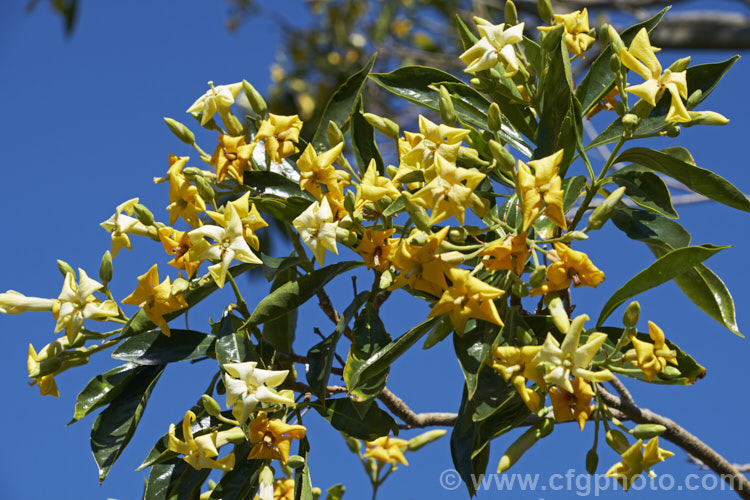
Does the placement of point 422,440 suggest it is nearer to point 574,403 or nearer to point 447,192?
point 574,403

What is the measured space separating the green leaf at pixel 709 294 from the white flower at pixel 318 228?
0.68 m

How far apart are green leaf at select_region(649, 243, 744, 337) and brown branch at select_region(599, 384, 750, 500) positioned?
1.00 ft

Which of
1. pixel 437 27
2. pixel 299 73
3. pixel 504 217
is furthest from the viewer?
pixel 299 73

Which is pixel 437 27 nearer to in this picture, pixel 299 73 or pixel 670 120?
pixel 299 73

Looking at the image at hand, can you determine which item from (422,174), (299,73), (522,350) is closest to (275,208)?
(422,174)

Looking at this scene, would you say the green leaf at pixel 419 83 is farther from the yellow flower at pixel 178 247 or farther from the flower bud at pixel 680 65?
the yellow flower at pixel 178 247

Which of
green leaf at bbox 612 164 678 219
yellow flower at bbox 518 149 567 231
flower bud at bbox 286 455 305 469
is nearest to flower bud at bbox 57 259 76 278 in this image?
flower bud at bbox 286 455 305 469

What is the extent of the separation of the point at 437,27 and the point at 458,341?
5602 millimetres

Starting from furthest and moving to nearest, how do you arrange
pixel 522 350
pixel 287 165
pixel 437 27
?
pixel 437 27 → pixel 287 165 → pixel 522 350

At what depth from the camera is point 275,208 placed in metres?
1.66

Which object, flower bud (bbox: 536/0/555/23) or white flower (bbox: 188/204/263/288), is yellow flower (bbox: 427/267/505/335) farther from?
flower bud (bbox: 536/0/555/23)

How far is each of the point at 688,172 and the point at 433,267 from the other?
569 mm

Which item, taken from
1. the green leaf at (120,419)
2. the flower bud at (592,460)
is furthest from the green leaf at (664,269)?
the green leaf at (120,419)

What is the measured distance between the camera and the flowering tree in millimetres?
1342
